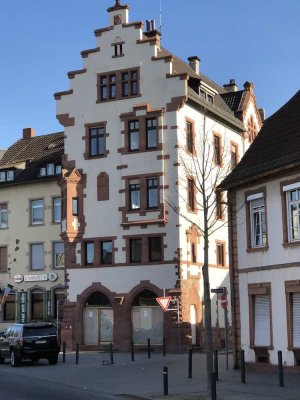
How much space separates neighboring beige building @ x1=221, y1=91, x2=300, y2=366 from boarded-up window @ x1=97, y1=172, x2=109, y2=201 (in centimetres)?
1499

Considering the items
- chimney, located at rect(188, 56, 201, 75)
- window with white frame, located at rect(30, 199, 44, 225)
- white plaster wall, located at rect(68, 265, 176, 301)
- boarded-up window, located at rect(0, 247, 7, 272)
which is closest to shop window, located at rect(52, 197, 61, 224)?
window with white frame, located at rect(30, 199, 44, 225)

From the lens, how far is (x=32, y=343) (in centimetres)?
2945

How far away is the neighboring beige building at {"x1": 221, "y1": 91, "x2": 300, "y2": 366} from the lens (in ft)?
74.9

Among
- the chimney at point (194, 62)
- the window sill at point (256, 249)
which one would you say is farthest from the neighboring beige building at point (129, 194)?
the window sill at point (256, 249)

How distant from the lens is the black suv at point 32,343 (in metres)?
29.4

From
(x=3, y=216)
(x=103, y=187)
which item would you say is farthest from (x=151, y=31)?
(x=3, y=216)

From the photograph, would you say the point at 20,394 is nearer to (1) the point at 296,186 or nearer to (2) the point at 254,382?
(2) the point at 254,382

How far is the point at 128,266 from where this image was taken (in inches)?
1555

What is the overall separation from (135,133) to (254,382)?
22.2 m

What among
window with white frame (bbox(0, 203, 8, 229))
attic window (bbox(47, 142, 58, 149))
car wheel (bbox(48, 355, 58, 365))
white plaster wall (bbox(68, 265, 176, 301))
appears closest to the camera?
car wheel (bbox(48, 355, 58, 365))

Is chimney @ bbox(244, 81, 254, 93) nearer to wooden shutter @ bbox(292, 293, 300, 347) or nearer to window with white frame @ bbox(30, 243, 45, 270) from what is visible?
window with white frame @ bbox(30, 243, 45, 270)

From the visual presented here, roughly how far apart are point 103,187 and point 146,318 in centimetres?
798

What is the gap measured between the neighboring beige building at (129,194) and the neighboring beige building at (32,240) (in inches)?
268

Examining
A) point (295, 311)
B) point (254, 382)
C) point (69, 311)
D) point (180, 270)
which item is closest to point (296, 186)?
point (295, 311)
